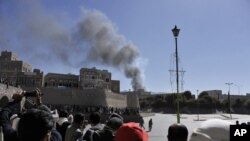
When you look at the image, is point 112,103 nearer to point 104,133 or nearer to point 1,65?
point 1,65

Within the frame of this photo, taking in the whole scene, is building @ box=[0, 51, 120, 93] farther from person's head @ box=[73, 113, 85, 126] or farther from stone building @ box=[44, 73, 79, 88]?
person's head @ box=[73, 113, 85, 126]

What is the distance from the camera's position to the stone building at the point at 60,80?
10462 cm

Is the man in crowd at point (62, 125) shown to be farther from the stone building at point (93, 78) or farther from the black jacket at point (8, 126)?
the stone building at point (93, 78)

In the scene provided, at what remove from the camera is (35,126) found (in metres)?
2.64

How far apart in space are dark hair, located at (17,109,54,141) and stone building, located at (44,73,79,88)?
335ft

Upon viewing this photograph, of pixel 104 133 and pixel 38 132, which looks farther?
pixel 104 133

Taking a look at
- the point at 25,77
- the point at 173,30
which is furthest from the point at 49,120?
the point at 25,77

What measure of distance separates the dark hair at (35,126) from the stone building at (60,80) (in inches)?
4022

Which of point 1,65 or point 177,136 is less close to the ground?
point 1,65

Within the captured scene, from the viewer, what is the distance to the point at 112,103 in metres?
87.6

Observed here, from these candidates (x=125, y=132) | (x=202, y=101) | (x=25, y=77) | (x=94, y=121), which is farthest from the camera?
(x=202, y=101)

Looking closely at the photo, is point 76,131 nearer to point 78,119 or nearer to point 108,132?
point 78,119

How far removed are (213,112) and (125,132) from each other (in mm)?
125478

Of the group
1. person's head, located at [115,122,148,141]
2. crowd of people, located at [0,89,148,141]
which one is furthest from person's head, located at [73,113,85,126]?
person's head, located at [115,122,148,141]
